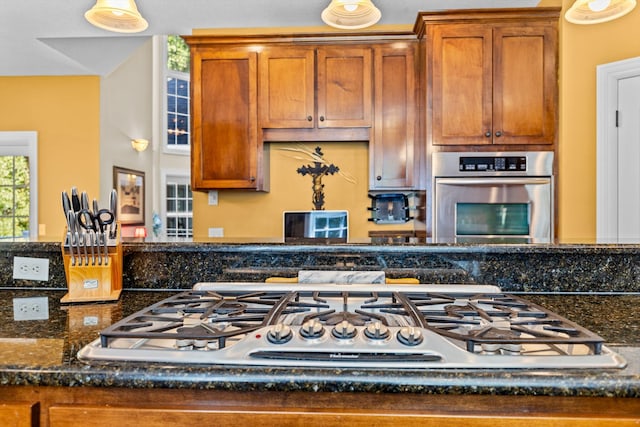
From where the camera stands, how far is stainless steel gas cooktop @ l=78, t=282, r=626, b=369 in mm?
668

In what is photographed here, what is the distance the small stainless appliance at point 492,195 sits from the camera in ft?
8.88

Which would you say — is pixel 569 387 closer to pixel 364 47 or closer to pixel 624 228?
pixel 624 228

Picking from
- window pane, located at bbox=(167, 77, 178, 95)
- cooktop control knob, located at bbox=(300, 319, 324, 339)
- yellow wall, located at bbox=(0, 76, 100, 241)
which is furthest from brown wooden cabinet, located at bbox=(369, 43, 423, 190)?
window pane, located at bbox=(167, 77, 178, 95)

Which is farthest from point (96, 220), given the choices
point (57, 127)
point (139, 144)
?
point (139, 144)

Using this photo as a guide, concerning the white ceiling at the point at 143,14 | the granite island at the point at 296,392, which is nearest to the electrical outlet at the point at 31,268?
the granite island at the point at 296,392

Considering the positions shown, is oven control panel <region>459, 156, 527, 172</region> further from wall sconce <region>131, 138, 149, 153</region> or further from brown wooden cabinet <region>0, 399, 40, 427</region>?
wall sconce <region>131, 138, 149, 153</region>

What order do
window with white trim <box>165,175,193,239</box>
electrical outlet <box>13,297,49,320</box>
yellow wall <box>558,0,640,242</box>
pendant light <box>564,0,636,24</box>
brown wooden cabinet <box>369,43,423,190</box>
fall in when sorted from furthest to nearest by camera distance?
1. window with white trim <box>165,175,193,239</box>
2. brown wooden cabinet <box>369,43,423,190</box>
3. yellow wall <box>558,0,640,242</box>
4. pendant light <box>564,0,636,24</box>
5. electrical outlet <box>13,297,49,320</box>

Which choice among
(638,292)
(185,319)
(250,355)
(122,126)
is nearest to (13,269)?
(185,319)

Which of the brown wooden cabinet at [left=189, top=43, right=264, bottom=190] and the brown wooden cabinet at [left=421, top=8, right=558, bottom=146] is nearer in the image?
the brown wooden cabinet at [left=421, top=8, right=558, bottom=146]

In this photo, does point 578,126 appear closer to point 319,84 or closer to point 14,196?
point 319,84

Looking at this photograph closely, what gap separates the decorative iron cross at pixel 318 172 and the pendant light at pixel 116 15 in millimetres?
1658

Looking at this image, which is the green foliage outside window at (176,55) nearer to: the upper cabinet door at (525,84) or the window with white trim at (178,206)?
the window with white trim at (178,206)

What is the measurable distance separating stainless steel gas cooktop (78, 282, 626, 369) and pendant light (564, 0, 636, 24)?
1.55m

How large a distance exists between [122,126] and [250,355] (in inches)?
208
